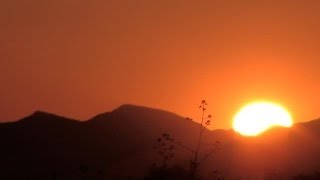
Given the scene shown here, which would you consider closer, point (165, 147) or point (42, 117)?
point (165, 147)

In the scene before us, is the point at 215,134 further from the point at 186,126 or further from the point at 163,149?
the point at 163,149

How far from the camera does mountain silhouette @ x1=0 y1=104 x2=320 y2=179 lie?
8031cm

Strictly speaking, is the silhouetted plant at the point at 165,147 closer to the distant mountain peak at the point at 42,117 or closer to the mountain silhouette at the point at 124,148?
the mountain silhouette at the point at 124,148

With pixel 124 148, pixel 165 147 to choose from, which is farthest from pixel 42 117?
pixel 165 147

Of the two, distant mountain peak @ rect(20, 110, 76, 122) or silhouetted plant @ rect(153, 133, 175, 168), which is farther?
distant mountain peak @ rect(20, 110, 76, 122)

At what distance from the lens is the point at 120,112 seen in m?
124

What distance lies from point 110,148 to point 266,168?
96.0 ft

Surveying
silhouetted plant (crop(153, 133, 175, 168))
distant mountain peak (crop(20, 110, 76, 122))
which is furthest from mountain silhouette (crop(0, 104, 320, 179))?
silhouetted plant (crop(153, 133, 175, 168))

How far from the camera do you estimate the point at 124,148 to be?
10369 cm

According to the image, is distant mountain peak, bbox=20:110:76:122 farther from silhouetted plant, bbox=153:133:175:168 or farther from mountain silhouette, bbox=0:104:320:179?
silhouetted plant, bbox=153:133:175:168

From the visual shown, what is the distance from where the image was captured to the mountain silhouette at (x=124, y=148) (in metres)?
80.3

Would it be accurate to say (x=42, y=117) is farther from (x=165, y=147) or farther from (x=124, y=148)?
(x=165, y=147)

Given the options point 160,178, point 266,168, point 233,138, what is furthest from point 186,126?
point 160,178

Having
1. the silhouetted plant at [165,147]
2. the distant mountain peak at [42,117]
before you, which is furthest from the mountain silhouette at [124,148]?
the silhouetted plant at [165,147]
